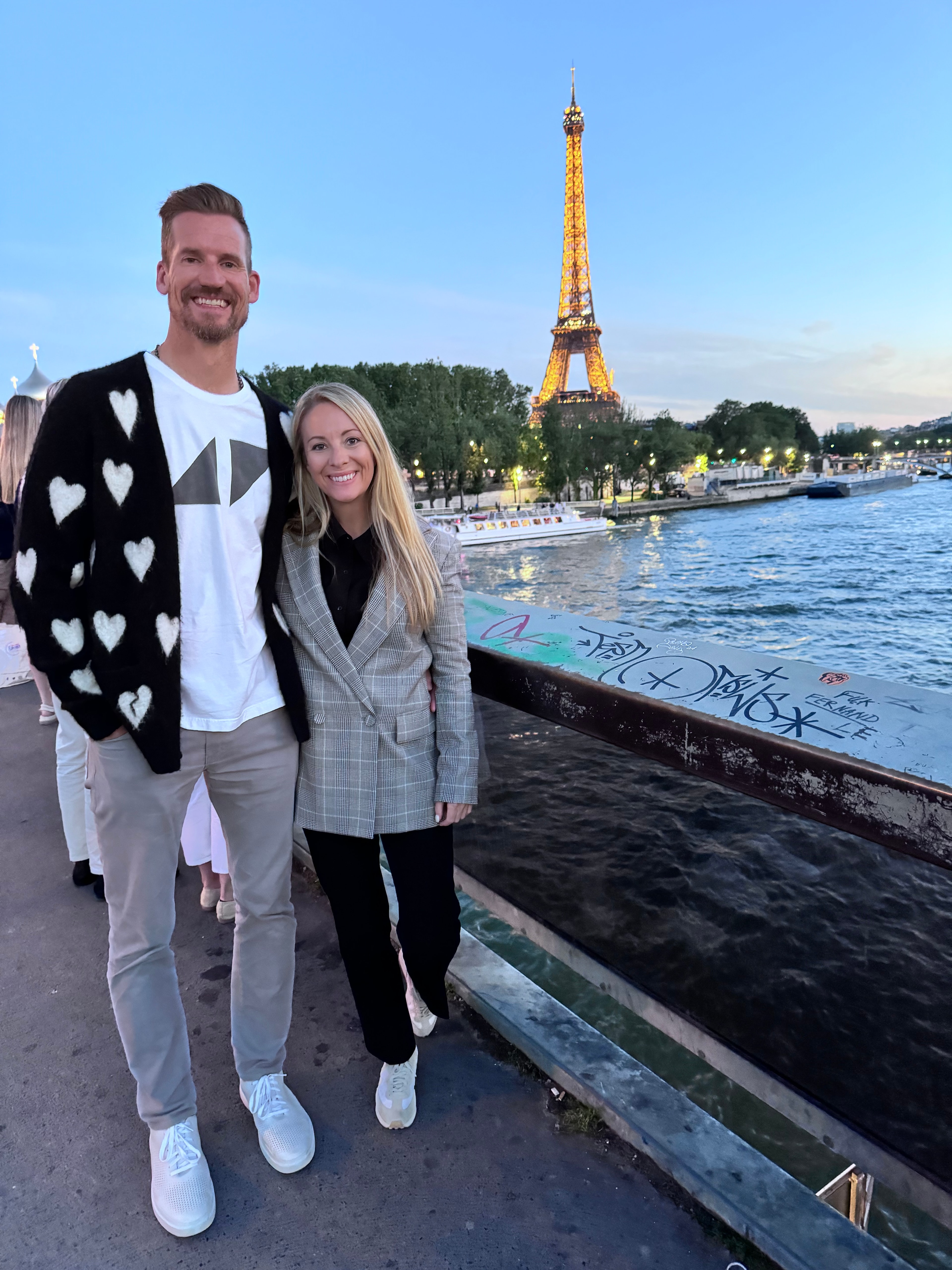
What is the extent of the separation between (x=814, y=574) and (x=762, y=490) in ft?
190

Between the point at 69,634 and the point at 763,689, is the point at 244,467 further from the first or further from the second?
the point at 763,689

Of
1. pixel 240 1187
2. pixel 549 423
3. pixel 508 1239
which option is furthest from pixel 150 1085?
pixel 549 423

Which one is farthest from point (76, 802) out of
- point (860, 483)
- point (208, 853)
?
point (860, 483)

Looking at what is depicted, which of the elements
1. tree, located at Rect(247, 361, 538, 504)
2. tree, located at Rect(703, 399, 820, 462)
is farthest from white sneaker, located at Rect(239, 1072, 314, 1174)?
tree, located at Rect(703, 399, 820, 462)

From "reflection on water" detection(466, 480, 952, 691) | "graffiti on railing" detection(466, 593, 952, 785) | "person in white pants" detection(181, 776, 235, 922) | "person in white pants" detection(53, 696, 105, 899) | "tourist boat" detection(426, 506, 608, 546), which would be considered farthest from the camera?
"tourist boat" detection(426, 506, 608, 546)

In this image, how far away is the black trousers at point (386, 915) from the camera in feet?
6.66

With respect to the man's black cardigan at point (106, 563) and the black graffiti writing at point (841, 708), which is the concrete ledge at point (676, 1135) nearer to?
the black graffiti writing at point (841, 708)

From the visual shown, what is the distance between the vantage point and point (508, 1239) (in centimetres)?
166

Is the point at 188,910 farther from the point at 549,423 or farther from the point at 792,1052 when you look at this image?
the point at 549,423

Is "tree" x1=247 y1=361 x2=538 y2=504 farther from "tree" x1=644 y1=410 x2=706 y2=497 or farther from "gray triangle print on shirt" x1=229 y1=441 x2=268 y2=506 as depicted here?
"gray triangle print on shirt" x1=229 y1=441 x2=268 y2=506

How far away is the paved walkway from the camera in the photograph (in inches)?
64.7

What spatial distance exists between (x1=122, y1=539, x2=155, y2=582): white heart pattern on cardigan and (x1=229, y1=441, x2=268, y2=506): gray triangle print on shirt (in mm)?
213

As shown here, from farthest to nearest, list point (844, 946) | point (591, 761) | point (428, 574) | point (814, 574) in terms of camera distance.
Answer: point (814, 574) < point (591, 761) < point (844, 946) < point (428, 574)

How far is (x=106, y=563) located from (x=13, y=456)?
2.36 meters
